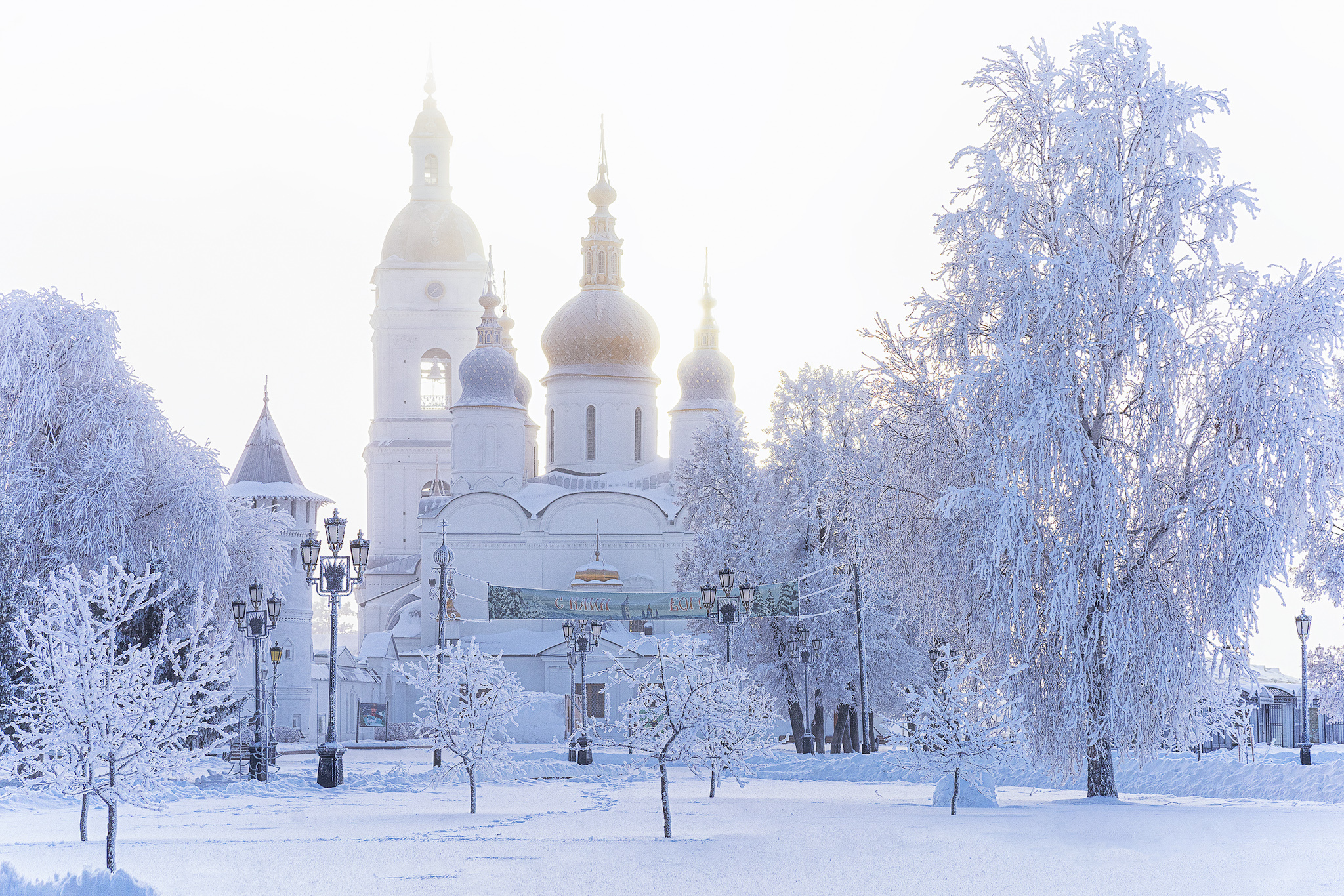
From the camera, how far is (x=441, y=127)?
78.3m

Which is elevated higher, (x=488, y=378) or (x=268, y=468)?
(x=488, y=378)

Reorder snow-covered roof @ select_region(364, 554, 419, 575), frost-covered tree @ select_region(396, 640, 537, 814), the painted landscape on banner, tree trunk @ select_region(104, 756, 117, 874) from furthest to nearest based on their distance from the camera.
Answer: snow-covered roof @ select_region(364, 554, 419, 575) → the painted landscape on banner → frost-covered tree @ select_region(396, 640, 537, 814) → tree trunk @ select_region(104, 756, 117, 874)

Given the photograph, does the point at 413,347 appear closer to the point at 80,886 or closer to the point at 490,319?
the point at 490,319

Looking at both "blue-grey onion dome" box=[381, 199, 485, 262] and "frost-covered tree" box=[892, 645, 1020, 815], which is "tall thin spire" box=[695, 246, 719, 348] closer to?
"blue-grey onion dome" box=[381, 199, 485, 262]

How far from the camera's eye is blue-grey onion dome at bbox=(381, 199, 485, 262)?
2968 inches

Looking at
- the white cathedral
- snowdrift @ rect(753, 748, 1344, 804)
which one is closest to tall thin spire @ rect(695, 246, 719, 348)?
the white cathedral

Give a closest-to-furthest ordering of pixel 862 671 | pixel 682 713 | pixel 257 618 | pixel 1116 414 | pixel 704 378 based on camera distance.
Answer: pixel 682 713 < pixel 1116 414 < pixel 862 671 < pixel 257 618 < pixel 704 378

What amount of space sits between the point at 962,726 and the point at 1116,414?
4.16m

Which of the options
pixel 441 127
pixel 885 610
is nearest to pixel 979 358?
pixel 885 610

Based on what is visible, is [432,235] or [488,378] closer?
[488,378]

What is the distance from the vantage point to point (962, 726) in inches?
720

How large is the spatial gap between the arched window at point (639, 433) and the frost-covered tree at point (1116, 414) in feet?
162

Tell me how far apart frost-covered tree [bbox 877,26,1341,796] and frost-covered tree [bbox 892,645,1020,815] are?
0.45m

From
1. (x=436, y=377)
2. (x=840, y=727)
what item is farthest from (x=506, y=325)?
(x=840, y=727)
